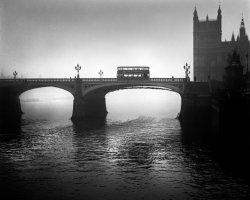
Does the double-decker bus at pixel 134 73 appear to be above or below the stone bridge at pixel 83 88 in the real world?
above

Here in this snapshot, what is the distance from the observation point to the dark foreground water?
2403cm

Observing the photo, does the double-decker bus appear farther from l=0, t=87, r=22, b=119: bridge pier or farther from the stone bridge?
l=0, t=87, r=22, b=119: bridge pier

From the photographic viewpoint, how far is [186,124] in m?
61.0

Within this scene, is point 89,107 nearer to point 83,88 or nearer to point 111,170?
point 83,88

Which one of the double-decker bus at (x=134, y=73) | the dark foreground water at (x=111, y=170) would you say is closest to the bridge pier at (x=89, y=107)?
the double-decker bus at (x=134, y=73)

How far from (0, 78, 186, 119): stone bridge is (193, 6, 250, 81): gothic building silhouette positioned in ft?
177

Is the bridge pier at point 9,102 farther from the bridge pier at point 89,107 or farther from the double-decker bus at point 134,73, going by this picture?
the double-decker bus at point 134,73

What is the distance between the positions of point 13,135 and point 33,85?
29.1 m

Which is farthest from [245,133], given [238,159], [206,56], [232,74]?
[206,56]

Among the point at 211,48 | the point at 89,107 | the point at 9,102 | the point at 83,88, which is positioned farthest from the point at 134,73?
the point at 211,48

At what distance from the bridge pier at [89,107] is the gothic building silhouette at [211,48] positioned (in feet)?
177

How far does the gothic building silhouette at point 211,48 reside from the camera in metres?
127

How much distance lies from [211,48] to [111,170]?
358 feet

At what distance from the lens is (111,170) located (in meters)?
29.6
